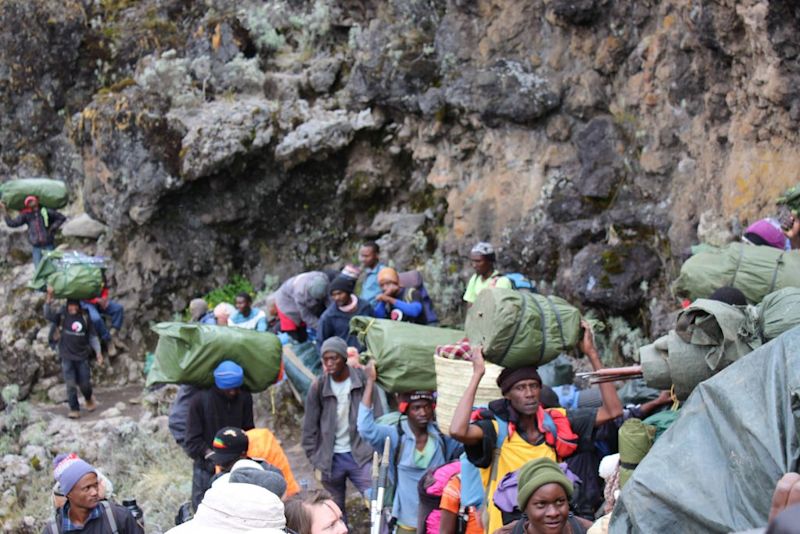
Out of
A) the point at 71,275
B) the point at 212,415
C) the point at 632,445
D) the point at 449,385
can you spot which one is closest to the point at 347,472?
the point at 212,415

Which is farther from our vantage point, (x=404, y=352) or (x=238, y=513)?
(x=404, y=352)

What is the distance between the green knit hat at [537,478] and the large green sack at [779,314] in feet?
3.53

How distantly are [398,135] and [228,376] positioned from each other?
6236 mm

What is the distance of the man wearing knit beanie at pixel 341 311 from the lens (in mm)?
8648

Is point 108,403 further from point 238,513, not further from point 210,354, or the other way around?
point 238,513

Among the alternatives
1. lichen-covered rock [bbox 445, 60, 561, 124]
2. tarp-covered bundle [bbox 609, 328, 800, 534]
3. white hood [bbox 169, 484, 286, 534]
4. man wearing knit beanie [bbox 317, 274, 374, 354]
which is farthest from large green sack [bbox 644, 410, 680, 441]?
lichen-covered rock [bbox 445, 60, 561, 124]

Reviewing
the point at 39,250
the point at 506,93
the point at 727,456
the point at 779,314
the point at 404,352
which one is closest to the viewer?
the point at 727,456

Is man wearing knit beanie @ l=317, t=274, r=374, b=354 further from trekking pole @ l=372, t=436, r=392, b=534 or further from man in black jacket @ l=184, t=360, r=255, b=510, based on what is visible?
trekking pole @ l=372, t=436, r=392, b=534

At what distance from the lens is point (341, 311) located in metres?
8.70

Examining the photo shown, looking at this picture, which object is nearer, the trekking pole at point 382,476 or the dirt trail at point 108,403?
the trekking pole at point 382,476

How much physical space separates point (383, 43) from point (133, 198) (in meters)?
4.31

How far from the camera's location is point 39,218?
13.7 metres

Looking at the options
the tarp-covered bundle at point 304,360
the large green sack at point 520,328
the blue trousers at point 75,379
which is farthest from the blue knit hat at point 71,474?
the blue trousers at point 75,379

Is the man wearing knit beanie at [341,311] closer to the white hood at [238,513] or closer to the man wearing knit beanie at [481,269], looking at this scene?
the man wearing knit beanie at [481,269]
